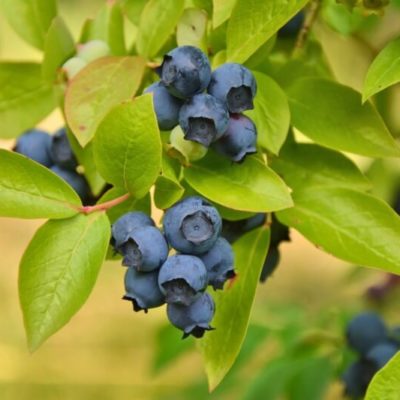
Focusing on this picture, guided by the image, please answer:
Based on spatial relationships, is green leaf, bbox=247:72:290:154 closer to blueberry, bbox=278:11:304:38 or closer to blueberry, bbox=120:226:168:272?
blueberry, bbox=120:226:168:272

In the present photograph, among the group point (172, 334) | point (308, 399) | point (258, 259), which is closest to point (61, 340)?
point (172, 334)

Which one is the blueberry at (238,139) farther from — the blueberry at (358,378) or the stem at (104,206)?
the blueberry at (358,378)

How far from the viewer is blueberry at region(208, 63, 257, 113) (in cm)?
88

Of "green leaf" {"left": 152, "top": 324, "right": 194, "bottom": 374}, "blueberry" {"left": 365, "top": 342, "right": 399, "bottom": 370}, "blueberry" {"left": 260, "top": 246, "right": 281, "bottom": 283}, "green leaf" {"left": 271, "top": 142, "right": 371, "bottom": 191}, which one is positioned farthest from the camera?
"green leaf" {"left": 152, "top": 324, "right": 194, "bottom": 374}

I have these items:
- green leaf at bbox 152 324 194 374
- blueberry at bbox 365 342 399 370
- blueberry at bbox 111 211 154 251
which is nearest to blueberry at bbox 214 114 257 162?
blueberry at bbox 111 211 154 251

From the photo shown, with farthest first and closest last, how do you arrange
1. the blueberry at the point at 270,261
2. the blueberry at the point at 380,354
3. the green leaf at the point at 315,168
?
the blueberry at the point at 380,354 < the blueberry at the point at 270,261 < the green leaf at the point at 315,168

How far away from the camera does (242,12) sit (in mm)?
948

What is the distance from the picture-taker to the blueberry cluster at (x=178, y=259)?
2.81 feet

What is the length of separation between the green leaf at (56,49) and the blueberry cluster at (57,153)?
0.25ft

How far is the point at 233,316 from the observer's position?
99 centimetres

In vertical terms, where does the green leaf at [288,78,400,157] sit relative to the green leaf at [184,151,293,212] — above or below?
below

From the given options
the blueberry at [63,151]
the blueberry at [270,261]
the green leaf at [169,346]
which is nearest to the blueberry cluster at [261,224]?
the blueberry at [270,261]

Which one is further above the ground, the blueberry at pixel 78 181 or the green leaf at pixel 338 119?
the green leaf at pixel 338 119

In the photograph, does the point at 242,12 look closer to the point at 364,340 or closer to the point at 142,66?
the point at 142,66
